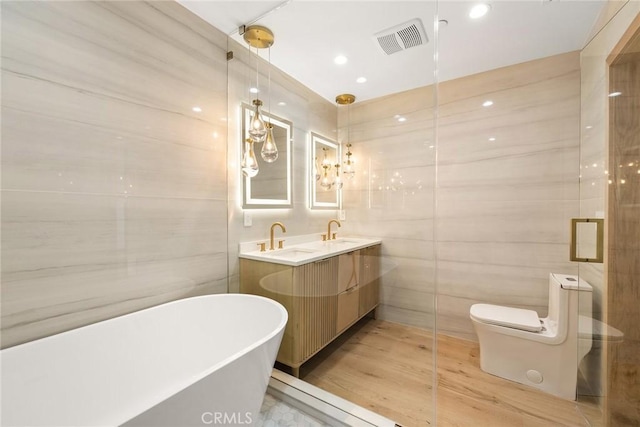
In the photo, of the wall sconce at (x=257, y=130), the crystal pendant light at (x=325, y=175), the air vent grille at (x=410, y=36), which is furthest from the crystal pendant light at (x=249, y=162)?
the air vent grille at (x=410, y=36)

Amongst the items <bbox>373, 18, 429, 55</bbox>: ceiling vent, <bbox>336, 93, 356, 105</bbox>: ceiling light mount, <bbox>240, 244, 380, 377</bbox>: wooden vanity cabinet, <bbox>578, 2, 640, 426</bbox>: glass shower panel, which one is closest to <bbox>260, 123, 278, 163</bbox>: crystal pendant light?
<bbox>336, 93, 356, 105</bbox>: ceiling light mount

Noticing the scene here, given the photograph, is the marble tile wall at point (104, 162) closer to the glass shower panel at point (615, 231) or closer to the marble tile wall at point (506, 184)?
the marble tile wall at point (506, 184)

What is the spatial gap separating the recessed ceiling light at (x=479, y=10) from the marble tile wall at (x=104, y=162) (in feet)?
5.79

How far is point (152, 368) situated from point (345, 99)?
7.47 feet

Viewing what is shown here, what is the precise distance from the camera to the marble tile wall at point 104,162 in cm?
114

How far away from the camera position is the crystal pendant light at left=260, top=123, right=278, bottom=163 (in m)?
2.01

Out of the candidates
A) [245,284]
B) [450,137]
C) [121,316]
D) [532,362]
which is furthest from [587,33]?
[121,316]

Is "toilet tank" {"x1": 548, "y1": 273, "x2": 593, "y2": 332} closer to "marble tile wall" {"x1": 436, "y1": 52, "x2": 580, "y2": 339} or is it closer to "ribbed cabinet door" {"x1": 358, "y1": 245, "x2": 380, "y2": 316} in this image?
"marble tile wall" {"x1": 436, "y1": 52, "x2": 580, "y2": 339}

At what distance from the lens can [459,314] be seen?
7.96 feet

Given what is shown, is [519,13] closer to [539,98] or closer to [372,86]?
[539,98]

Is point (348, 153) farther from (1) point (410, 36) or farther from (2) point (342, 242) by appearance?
(1) point (410, 36)

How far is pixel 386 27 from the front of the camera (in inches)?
69.4

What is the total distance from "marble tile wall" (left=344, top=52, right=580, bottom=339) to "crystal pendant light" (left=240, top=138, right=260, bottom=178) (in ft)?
2.68

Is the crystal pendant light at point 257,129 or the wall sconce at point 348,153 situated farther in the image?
the wall sconce at point 348,153
